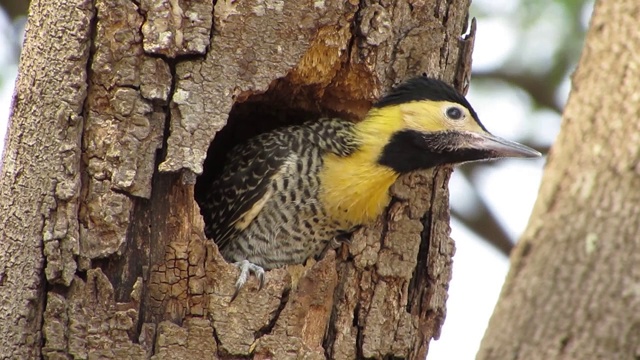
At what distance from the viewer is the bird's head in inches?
197

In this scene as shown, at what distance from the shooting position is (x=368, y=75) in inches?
195

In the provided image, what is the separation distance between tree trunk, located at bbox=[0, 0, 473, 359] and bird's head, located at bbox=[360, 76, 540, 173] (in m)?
0.35

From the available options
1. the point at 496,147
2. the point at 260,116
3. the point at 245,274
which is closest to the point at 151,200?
the point at 245,274

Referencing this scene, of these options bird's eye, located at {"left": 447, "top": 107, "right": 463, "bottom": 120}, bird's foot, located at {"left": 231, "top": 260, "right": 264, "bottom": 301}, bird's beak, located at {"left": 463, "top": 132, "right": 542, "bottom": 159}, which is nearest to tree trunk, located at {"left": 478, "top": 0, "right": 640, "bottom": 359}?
bird's foot, located at {"left": 231, "top": 260, "right": 264, "bottom": 301}

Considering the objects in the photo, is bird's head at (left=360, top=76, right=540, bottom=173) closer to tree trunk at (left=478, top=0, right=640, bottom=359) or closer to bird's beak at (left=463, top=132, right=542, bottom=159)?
bird's beak at (left=463, top=132, right=542, bottom=159)

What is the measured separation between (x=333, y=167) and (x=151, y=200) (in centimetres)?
128

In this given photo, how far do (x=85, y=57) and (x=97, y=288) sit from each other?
3.22ft

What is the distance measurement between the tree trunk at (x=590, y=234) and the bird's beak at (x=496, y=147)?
221 centimetres

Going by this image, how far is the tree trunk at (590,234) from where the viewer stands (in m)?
2.47

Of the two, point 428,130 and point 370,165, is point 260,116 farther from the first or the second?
point 428,130

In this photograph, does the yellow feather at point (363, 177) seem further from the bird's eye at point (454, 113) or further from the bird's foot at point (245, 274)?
the bird's foot at point (245, 274)

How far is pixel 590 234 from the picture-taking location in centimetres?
254

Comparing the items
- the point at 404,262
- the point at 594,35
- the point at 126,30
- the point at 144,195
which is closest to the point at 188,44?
the point at 126,30

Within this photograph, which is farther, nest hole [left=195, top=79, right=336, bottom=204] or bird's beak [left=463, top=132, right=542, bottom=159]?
nest hole [left=195, top=79, right=336, bottom=204]
